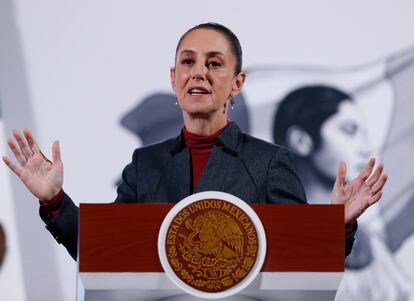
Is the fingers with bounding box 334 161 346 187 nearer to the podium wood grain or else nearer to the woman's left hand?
the woman's left hand

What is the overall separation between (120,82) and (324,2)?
85 cm

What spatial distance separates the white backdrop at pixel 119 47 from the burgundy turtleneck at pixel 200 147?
1059mm

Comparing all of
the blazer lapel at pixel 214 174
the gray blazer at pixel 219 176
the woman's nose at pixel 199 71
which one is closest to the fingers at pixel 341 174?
the gray blazer at pixel 219 176

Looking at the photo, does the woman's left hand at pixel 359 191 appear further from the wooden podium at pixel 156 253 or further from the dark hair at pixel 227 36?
the dark hair at pixel 227 36

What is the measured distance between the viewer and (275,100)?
11.0ft

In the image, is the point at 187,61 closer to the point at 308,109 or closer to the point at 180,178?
the point at 180,178

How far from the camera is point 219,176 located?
7.04 ft

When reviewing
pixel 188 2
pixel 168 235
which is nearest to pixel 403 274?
pixel 188 2

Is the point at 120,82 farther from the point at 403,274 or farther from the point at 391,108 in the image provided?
the point at 403,274

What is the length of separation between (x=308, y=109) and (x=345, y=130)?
0.53 feet

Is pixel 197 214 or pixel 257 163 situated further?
pixel 257 163

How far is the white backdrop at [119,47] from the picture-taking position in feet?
10.8

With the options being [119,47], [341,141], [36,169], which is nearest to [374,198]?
[36,169]

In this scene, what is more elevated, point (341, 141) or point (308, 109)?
point (308, 109)
